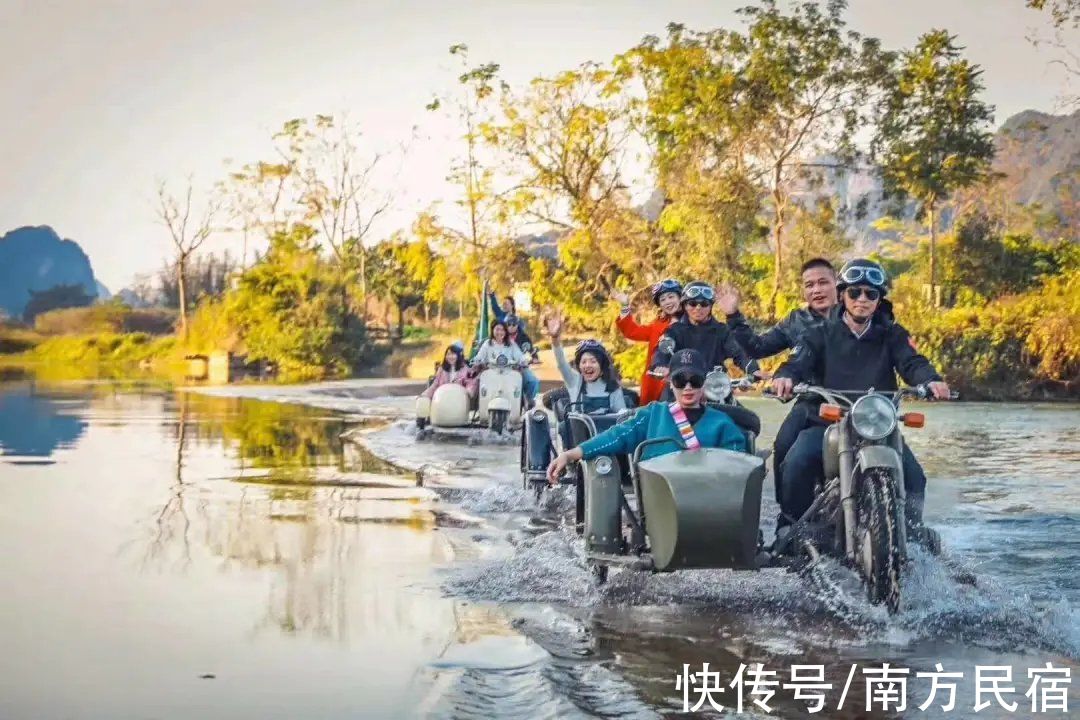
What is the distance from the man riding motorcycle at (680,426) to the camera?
7.74m

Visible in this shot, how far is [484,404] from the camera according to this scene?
19.5 m

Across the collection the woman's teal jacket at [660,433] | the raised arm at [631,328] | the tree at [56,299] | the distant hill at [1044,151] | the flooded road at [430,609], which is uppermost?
the distant hill at [1044,151]

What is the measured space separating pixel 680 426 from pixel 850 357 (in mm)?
1166

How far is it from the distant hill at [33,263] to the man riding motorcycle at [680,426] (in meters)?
84.8

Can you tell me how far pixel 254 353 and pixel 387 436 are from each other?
32.0 m

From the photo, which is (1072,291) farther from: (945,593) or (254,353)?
(254,353)

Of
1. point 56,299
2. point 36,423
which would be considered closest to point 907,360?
point 36,423

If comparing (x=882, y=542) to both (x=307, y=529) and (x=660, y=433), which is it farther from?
(x=307, y=529)

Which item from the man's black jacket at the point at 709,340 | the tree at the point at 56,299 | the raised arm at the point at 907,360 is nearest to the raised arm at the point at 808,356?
the raised arm at the point at 907,360

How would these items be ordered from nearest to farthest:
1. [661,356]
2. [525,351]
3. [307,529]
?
1. [661,356]
2. [307,529]
3. [525,351]

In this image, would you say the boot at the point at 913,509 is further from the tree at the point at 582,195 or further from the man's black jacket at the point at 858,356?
the tree at the point at 582,195

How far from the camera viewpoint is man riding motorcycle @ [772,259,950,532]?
8.12 metres

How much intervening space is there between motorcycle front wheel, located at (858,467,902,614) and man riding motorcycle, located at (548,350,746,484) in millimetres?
860

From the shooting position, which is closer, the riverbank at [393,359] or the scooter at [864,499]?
the scooter at [864,499]
